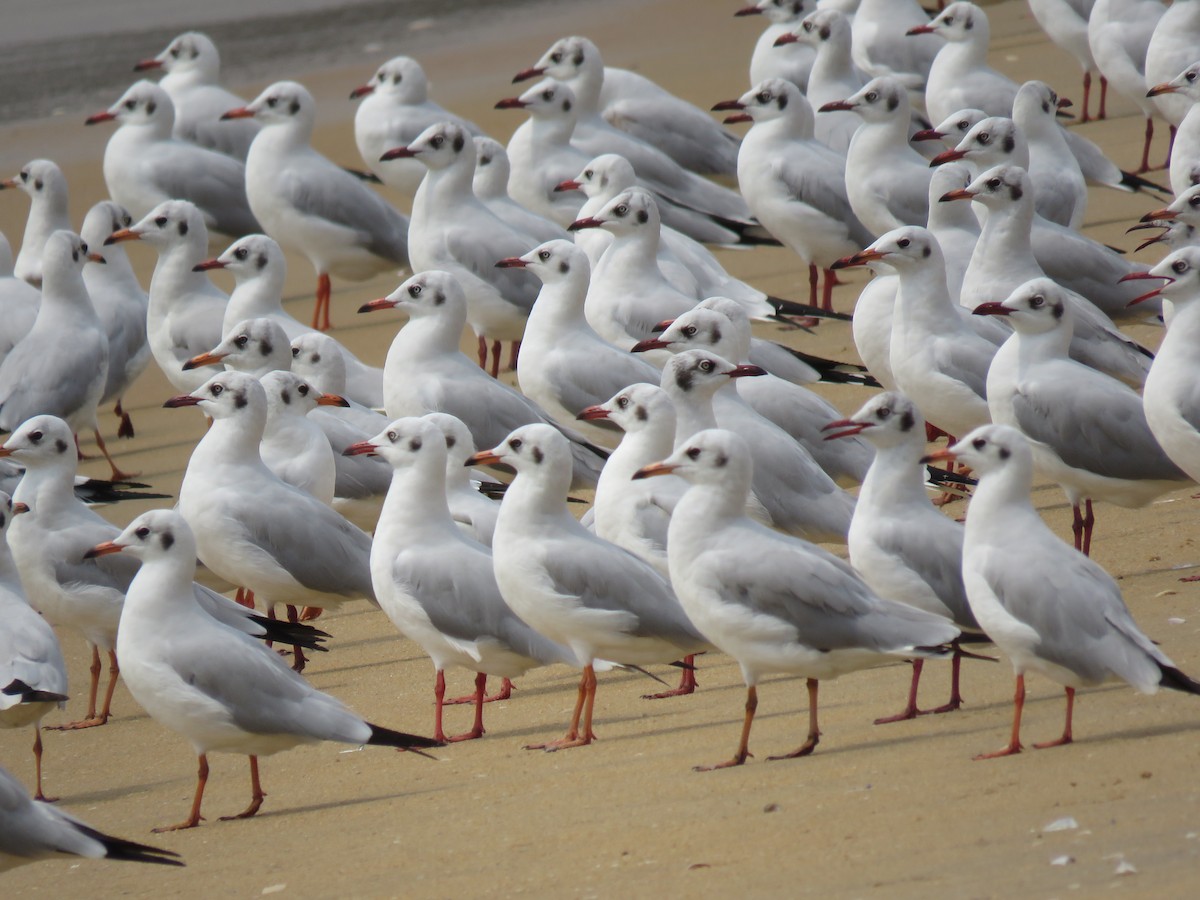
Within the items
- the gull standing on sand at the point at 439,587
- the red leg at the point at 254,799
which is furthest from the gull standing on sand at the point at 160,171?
the red leg at the point at 254,799

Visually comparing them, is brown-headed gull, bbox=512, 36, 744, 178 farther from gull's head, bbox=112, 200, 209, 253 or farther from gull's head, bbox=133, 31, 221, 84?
gull's head, bbox=133, 31, 221, 84

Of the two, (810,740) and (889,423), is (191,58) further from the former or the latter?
(810,740)

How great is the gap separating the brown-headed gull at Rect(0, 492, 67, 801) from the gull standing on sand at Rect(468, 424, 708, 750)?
5.30ft

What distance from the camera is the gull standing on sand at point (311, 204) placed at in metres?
13.6

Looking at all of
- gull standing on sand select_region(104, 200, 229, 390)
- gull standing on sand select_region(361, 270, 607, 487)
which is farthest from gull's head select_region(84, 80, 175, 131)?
gull standing on sand select_region(361, 270, 607, 487)

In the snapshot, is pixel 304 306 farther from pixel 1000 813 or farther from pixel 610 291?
pixel 1000 813

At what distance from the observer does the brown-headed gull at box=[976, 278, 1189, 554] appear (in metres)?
8.12

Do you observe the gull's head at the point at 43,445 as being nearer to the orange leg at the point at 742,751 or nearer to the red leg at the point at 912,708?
the orange leg at the point at 742,751

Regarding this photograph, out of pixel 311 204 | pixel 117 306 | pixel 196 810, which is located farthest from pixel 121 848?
pixel 311 204

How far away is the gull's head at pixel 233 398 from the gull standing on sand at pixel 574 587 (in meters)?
1.66

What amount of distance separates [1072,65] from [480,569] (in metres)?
12.0

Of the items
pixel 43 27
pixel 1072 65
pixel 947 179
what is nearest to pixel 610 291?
pixel 947 179

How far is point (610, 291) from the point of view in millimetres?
10773

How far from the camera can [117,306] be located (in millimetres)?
12531
